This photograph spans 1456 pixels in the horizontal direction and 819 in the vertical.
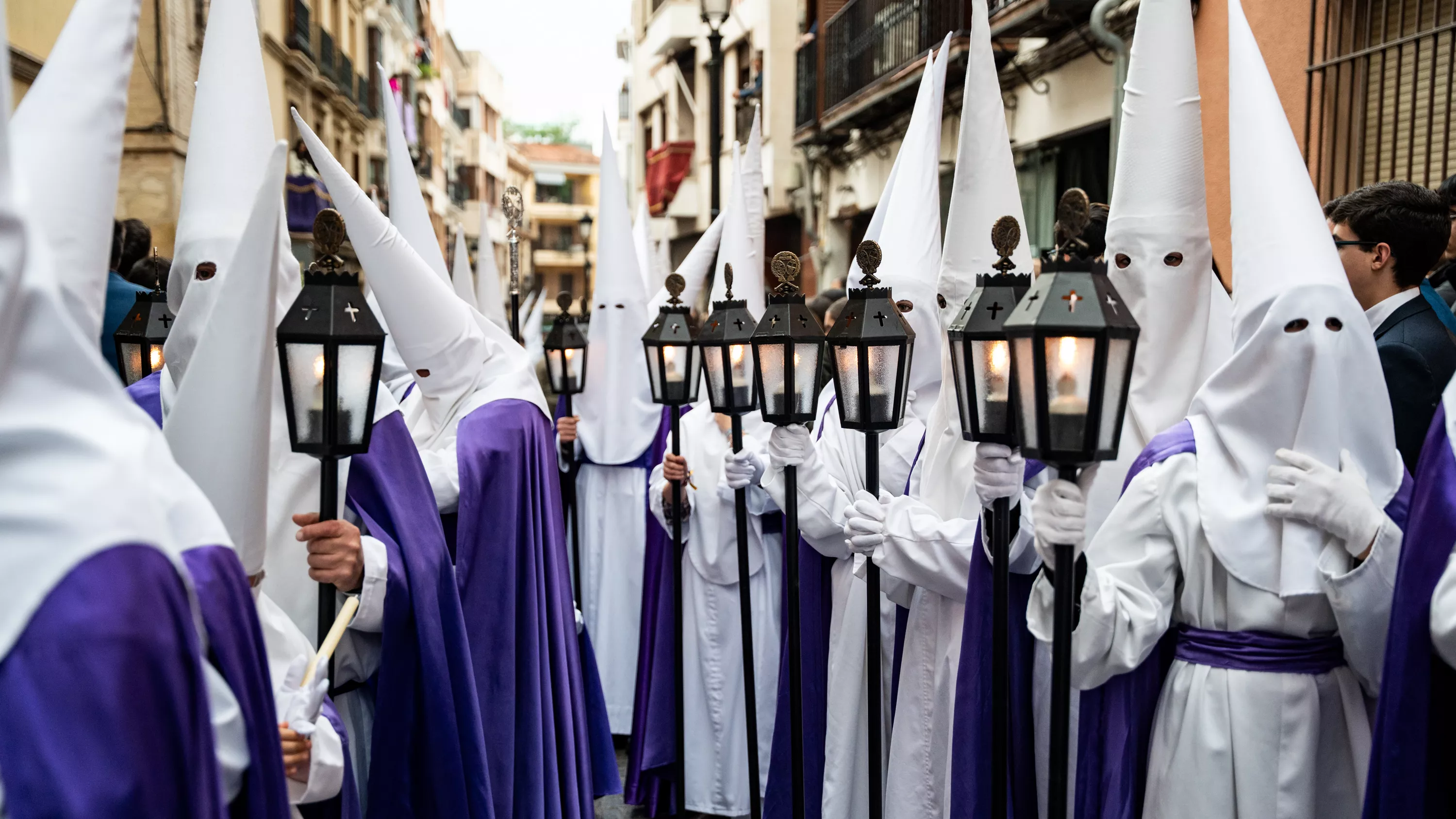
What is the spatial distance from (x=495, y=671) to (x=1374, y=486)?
2878 mm

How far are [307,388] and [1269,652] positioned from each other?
2.37 meters

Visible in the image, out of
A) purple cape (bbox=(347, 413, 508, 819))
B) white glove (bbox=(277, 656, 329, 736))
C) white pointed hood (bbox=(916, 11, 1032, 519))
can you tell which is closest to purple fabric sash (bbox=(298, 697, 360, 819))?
white glove (bbox=(277, 656, 329, 736))

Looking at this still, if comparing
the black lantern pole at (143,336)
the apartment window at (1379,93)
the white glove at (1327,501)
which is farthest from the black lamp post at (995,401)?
the apartment window at (1379,93)

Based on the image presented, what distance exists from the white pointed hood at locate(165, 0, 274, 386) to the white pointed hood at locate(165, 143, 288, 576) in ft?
2.59

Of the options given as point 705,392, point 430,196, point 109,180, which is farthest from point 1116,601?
point 430,196

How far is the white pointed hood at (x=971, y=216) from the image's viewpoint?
3795 millimetres

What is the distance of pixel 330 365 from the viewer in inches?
109

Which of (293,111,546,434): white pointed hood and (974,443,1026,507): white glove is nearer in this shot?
(974,443,1026,507): white glove

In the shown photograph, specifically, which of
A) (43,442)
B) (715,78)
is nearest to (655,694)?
(43,442)

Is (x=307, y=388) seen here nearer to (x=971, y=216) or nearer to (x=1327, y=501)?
(x=971, y=216)

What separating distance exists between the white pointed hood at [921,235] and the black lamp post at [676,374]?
1.07 meters

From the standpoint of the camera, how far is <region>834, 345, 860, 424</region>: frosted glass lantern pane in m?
3.45

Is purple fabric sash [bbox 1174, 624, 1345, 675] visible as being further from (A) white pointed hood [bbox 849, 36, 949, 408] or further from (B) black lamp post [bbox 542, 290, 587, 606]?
(B) black lamp post [bbox 542, 290, 587, 606]

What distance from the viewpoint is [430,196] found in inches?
1517
